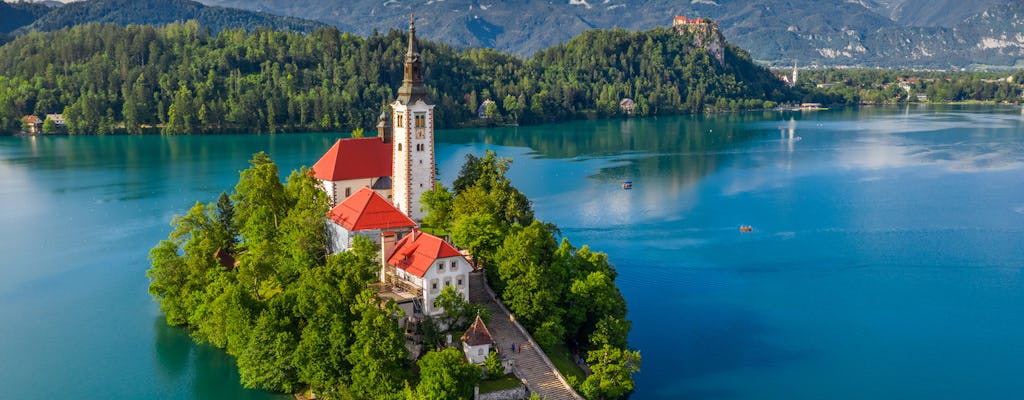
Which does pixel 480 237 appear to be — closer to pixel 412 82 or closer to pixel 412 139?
pixel 412 139

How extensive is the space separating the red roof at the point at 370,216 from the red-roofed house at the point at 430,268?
7.94ft

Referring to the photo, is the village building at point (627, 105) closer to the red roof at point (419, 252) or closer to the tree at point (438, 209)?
the tree at point (438, 209)

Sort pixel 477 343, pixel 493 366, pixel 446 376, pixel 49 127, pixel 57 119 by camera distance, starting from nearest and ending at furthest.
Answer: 1. pixel 446 376
2. pixel 493 366
3. pixel 477 343
4. pixel 49 127
5. pixel 57 119

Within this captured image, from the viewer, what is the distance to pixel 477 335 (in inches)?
1162

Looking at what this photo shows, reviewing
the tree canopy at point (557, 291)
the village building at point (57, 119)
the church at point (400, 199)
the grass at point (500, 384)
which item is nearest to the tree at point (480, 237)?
the tree canopy at point (557, 291)

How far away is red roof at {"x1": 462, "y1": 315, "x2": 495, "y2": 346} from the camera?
96.5ft

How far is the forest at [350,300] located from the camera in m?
28.7

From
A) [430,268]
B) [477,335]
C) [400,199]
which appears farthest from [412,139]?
[477,335]

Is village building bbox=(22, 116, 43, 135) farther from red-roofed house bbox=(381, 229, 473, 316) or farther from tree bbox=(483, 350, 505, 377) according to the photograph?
tree bbox=(483, 350, 505, 377)

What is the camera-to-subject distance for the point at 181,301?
37531mm

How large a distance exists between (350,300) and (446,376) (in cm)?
539

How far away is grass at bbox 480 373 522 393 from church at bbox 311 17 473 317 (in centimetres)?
407

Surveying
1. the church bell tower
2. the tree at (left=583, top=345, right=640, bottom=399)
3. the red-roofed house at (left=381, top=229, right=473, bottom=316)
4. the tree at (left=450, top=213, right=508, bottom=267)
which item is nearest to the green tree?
the tree at (left=450, top=213, right=508, bottom=267)

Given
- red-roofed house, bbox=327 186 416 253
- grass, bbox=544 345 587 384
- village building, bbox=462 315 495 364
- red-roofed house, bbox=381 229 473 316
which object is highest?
red-roofed house, bbox=327 186 416 253
